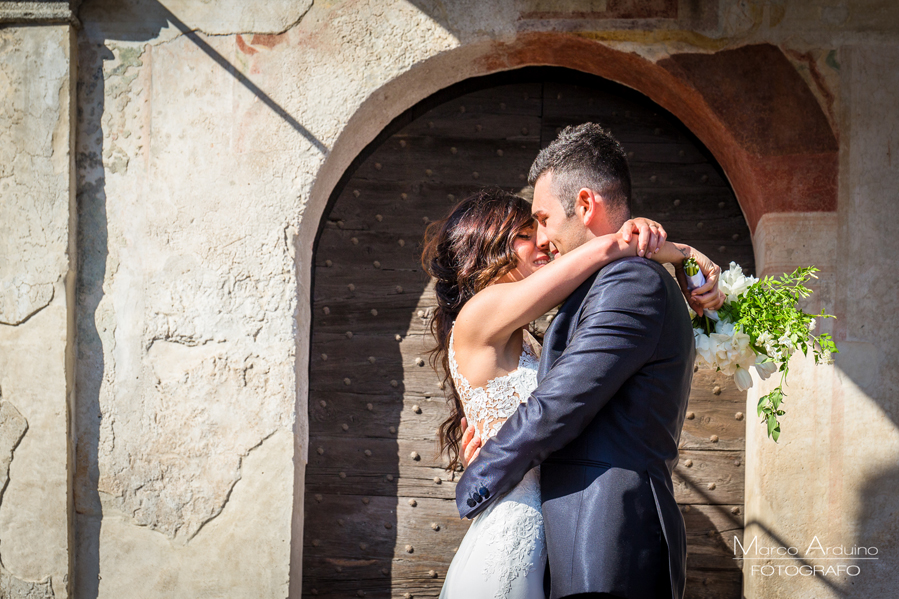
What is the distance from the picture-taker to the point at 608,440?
1.83 metres

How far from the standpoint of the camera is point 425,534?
3.47m

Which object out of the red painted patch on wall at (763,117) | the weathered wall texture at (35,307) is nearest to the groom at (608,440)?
the red painted patch on wall at (763,117)

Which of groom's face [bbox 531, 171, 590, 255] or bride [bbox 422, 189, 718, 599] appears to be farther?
groom's face [bbox 531, 171, 590, 255]

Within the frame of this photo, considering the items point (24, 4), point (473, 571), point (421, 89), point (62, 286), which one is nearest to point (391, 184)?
point (421, 89)

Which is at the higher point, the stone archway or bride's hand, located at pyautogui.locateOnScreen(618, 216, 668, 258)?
the stone archway

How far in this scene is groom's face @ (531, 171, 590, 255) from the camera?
2086 millimetres

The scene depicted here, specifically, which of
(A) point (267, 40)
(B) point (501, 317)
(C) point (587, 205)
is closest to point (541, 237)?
(C) point (587, 205)

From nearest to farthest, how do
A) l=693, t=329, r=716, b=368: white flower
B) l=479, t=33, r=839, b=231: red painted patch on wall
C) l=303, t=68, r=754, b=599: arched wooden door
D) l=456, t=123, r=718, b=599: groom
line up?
l=456, t=123, r=718, b=599: groom < l=693, t=329, r=716, b=368: white flower < l=479, t=33, r=839, b=231: red painted patch on wall < l=303, t=68, r=754, b=599: arched wooden door

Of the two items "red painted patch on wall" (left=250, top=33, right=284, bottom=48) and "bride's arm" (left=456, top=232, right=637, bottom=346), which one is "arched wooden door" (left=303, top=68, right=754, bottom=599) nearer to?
"red painted patch on wall" (left=250, top=33, right=284, bottom=48)

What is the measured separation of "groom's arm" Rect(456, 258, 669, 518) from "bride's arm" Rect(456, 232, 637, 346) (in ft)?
0.17

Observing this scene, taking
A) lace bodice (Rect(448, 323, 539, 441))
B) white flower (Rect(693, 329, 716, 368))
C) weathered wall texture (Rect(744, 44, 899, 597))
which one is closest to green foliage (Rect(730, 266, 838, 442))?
white flower (Rect(693, 329, 716, 368))

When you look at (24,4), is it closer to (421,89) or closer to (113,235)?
(113,235)

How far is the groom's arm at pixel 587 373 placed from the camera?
1756mm

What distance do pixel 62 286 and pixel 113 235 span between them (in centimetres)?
32
